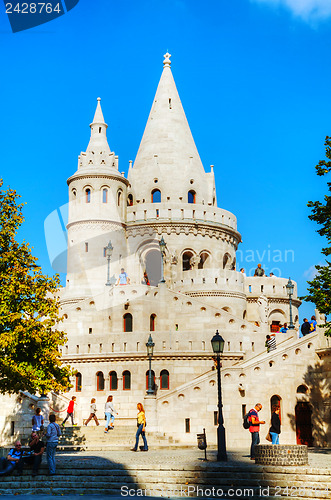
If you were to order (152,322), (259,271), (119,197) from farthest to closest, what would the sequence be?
(259,271)
(119,197)
(152,322)

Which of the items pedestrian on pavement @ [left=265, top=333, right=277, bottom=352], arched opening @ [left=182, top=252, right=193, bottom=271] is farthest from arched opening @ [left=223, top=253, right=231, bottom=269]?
pedestrian on pavement @ [left=265, top=333, right=277, bottom=352]

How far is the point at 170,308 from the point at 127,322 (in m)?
2.67

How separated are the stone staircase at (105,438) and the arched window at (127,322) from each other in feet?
28.9

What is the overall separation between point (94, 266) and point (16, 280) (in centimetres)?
2236

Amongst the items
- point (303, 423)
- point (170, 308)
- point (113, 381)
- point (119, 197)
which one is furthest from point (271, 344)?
point (119, 197)

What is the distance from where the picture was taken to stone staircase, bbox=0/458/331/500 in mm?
15852

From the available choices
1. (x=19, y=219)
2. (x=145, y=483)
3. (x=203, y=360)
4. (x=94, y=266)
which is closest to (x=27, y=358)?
(x=19, y=219)

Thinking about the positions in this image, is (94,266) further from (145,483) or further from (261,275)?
(145,483)

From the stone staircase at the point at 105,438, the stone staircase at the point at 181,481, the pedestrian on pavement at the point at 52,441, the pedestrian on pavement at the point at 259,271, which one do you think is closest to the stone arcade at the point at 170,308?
the stone staircase at the point at 105,438

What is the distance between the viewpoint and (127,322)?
37781mm

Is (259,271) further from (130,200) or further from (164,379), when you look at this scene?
(164,379)

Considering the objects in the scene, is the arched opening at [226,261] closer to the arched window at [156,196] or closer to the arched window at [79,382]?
the arched window at [156,196]

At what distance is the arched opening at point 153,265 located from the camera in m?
48.5

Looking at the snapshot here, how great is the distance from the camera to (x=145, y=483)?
17.0m
